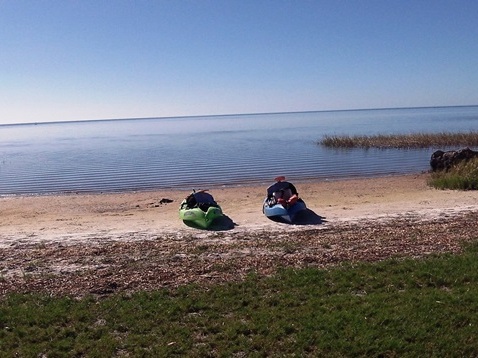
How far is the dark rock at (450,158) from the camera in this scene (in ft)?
75.7

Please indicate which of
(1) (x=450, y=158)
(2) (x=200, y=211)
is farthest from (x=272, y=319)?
(1) (x=450, y=158)

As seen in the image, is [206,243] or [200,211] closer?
[206,243]

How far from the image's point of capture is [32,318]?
566cm

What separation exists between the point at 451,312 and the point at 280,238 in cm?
443

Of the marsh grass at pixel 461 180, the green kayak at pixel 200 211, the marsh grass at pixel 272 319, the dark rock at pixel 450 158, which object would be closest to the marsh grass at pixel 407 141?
the dark rock at pixel 450 158

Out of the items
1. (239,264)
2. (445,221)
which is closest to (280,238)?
(239,264)

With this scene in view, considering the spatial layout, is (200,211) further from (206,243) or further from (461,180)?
(461,180)

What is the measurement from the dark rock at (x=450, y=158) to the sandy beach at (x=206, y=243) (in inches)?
293

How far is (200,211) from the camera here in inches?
504

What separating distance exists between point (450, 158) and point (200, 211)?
626 inches

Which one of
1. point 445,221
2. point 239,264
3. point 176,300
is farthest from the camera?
point 445,221

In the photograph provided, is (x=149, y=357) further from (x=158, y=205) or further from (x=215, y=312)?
(x=158, y=205)

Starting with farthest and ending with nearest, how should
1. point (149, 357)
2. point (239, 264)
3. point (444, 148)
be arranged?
point (444, 148), point (239, 264), point (149, 357)

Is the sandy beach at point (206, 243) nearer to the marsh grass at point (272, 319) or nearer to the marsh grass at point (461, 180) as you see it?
the marsh grass at point (272, 319)
